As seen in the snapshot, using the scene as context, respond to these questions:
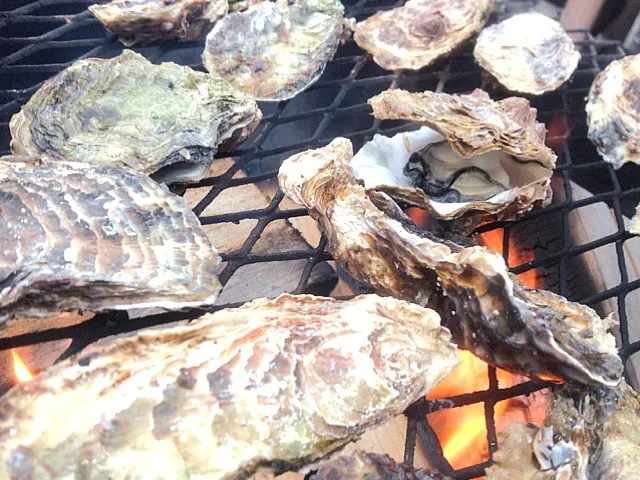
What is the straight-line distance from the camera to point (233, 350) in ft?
2.72

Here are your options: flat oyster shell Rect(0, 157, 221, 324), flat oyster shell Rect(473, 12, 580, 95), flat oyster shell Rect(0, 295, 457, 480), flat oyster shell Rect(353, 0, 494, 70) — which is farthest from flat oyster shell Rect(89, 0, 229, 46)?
flat oyster shell Rect(0, 295, 457, 480)

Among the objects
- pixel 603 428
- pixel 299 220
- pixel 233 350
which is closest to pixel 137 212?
pixel 233 350

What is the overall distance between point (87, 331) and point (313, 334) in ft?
1.50

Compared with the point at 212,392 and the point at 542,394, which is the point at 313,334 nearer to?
the point at 212,392

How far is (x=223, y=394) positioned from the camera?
0.79 m

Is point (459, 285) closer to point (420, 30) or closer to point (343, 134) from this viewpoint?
point (343, 134)

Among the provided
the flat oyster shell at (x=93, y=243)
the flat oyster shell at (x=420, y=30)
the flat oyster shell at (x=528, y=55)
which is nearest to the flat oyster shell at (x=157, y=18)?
the flat oyster shell at (x=420, y=30)

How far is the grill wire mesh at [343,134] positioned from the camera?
3.43 feet

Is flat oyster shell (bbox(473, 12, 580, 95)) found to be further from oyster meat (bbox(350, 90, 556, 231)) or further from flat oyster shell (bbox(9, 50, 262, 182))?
flat oyster shell (bbox(9, 50, 262, 182))

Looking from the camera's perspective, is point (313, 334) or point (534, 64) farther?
point (534, 64)

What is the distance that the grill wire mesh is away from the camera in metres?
1.05

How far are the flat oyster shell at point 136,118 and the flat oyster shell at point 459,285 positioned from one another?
0.90 feet

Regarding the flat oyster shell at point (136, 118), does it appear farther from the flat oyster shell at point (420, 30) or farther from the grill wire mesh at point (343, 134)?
the flat oyster shell at point (420, 30)

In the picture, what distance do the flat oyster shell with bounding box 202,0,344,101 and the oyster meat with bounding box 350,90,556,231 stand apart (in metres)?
0.36
